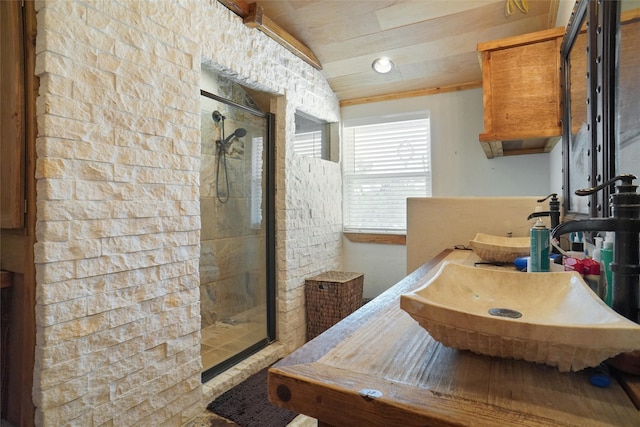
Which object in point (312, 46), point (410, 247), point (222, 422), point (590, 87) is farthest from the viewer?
point (312, 46)

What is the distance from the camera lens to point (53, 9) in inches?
50.9

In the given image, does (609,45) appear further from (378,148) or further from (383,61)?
(378,148)

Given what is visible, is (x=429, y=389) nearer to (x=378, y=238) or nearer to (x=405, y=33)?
(x=405, y=33)

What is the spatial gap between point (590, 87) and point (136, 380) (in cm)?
222

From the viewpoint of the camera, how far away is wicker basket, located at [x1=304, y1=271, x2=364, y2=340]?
9.27 ft

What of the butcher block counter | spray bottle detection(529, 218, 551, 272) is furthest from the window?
the butcher block counter

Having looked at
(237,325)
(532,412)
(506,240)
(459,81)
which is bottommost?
(237,325)

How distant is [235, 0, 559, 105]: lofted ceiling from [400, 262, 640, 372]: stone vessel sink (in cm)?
210

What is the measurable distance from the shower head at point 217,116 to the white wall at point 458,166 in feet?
5.31

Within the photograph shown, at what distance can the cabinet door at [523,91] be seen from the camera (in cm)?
196

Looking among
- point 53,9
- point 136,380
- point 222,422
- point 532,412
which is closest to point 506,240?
point 532,412

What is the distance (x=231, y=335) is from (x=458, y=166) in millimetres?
2395

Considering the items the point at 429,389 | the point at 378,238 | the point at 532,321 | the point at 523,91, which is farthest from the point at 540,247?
the point at 378,238

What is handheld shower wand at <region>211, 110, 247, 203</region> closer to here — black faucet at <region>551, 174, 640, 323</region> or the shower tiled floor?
the shower tiled floor
